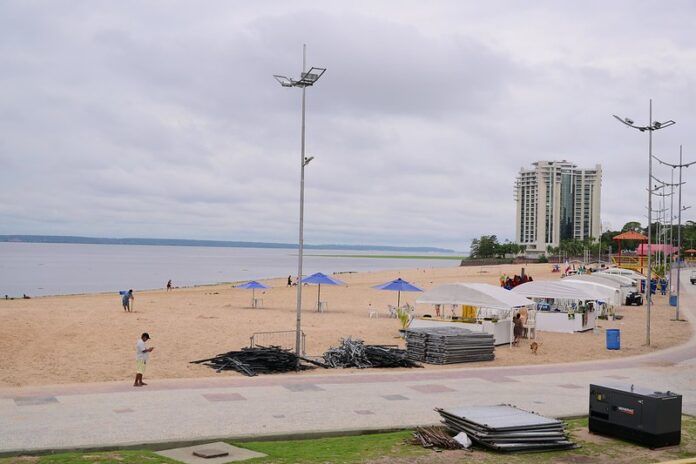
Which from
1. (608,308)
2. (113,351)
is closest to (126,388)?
(113,351)

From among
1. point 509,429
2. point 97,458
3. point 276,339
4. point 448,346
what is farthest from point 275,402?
point 276,339

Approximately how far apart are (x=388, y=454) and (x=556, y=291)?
22.2 meters

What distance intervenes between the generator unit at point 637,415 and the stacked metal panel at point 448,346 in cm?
953

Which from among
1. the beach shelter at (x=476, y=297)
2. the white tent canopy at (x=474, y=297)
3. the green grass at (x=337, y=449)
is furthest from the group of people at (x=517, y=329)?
the green grass at (x=337, y=449)

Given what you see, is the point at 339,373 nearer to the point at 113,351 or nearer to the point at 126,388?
the point at 126,388

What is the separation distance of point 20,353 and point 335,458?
15.6 meters

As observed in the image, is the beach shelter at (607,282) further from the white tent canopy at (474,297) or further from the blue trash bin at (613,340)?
the white tent canopy at (474,297)

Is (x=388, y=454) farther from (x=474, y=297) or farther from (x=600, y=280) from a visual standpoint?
(x=600, y=280)

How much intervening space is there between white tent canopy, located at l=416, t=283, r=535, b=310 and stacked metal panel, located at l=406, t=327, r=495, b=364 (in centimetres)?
311

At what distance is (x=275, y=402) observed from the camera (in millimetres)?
15250

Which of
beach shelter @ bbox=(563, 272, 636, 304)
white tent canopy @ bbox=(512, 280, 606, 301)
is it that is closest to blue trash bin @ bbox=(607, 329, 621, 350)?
white tent canopy @ bbox=(512, 280, 606, 301)

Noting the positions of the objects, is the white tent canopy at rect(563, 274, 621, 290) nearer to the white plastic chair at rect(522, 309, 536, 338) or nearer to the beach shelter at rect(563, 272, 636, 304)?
the beach shelter at rect(563, 272, 636, 304)

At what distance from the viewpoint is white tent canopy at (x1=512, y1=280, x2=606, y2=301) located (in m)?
30.7

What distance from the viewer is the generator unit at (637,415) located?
458 inches
